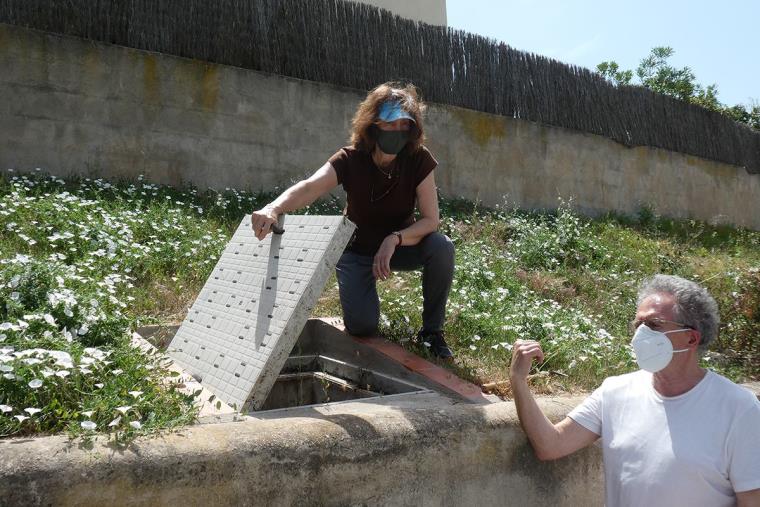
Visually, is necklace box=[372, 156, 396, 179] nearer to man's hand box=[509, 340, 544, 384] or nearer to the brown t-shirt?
the brown t-shirt

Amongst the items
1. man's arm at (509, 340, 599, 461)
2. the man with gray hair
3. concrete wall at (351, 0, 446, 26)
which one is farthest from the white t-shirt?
concrete wall at (351, 0, 446, 26)

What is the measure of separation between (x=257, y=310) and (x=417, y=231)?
882 mm

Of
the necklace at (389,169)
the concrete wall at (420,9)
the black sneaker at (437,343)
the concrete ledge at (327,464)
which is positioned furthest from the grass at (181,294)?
the concrete wall at (420,9)

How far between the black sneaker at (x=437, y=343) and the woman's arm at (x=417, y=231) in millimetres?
433

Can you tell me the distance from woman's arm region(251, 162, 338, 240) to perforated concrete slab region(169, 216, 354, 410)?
0.27 ft

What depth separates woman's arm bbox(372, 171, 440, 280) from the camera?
3.27 m

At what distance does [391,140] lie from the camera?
346 centimetres

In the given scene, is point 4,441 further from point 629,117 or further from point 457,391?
point 629,117

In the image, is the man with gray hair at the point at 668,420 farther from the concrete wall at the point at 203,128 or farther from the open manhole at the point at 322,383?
the concrete wall at the point at 203,128

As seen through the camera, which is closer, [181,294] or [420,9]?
[181,294]

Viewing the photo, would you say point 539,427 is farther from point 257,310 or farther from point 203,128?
point 203,128

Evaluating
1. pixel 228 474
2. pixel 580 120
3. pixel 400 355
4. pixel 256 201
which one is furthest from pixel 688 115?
pixel 228 474

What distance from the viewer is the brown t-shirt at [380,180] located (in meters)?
3.60

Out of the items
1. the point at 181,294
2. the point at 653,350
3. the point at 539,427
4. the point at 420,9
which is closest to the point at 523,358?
the point at 539,427
